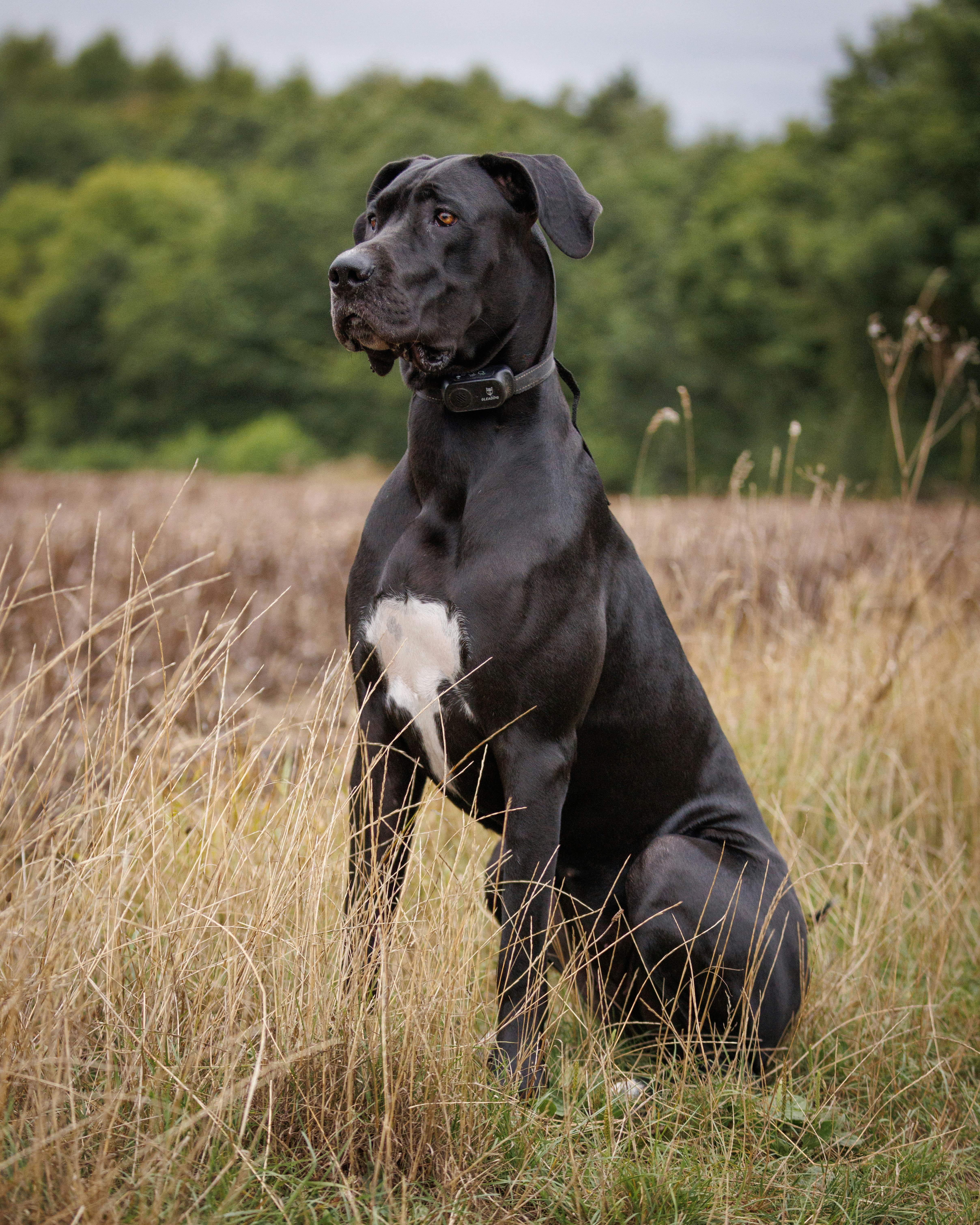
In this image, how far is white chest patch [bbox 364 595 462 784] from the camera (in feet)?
7.44

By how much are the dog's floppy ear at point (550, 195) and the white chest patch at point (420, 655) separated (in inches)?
32.9

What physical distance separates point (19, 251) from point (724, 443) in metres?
40.0

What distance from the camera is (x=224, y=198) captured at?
5538 cm

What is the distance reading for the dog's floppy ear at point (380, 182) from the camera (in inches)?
103

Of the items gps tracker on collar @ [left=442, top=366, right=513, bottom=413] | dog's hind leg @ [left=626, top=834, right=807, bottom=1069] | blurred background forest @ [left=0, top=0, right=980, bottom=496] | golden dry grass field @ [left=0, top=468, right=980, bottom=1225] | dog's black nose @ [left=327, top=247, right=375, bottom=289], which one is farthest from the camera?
blurred background forest @ [left=0, top=0, right=980, bottom=496]

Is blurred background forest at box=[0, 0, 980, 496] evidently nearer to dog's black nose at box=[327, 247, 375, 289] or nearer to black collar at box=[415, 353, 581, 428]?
black collar at box=[415, 353, 581, 428]

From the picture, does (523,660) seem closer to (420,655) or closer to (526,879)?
(420,655)

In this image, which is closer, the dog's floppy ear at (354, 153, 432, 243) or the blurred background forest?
the dog's floppy ear at (354, 153, 432, 243)

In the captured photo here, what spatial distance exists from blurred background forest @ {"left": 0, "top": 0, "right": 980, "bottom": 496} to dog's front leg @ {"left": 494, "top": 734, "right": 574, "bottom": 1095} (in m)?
14.6

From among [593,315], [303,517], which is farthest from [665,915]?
[593,315]

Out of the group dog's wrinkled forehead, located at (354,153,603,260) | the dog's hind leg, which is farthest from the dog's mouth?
the dog's hind leg

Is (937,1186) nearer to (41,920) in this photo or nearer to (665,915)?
(665,915)

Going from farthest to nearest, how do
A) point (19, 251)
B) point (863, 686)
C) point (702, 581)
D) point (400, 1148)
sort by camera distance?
1. point (19, 251)
2. point (702, 581)
3. point (863, 686)
4. point (400, 1148)

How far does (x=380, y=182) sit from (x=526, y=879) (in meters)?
1.73
